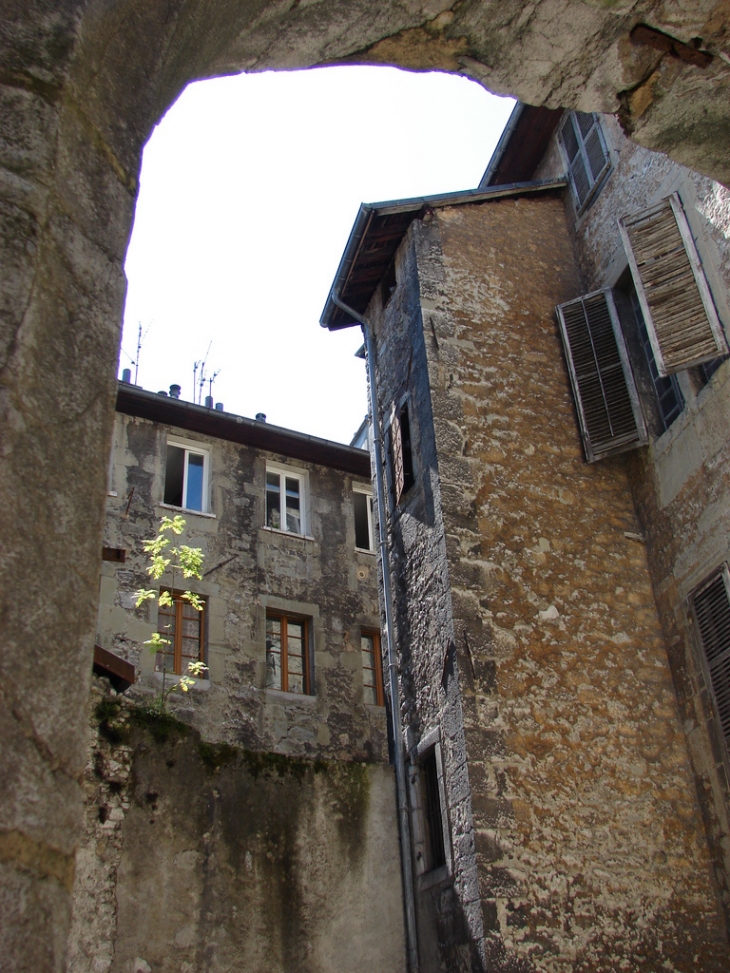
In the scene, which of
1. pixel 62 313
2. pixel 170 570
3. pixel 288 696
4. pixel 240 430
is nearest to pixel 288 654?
pixel 288 696

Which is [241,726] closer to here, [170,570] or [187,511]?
[170,570]

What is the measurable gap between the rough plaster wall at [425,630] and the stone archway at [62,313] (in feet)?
17.6

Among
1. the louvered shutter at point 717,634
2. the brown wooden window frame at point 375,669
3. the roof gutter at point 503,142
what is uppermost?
the roof gutter at point 503,142

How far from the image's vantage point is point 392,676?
27.6ft

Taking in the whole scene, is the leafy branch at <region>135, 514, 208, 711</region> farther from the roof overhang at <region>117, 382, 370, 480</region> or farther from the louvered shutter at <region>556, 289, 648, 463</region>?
the louvered shutter at <region>556, 289, 648, 463</region>

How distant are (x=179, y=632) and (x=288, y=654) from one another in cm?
160

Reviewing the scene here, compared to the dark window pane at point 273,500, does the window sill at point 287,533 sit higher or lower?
lower

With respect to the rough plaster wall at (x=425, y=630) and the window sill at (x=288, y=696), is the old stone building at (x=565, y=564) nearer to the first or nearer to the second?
the rough plaster wall at (x=425, y=630)

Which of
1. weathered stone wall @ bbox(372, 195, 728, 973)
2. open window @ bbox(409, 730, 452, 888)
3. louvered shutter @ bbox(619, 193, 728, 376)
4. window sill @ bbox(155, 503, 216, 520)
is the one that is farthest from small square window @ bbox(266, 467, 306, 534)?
louvered shutter @ bbox(619, 193, 728, 376)

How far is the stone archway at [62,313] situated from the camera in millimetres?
1295

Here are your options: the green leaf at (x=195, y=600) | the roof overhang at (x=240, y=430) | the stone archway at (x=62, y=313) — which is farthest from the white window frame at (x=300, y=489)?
the stone archway at (x=62, y=313)

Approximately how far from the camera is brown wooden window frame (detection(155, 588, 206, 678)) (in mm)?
11344

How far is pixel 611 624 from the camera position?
7633 mm

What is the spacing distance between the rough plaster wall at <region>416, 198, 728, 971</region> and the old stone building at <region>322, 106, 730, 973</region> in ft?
0.06
